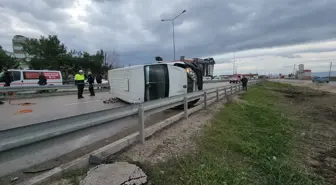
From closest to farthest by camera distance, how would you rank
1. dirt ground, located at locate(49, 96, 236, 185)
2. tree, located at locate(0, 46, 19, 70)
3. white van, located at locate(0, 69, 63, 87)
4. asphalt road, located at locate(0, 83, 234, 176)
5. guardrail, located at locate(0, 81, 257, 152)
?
guardrail, located at locate(0, 81, 257, 152)
asphalt road, located at locate(0, 83, 234, 176)
dirt ground, located at locate(49, 96, 236, 185)
white van, located at locate(0, 69, 63, 87)
tree, located at locate(0, 46, 19, 70)

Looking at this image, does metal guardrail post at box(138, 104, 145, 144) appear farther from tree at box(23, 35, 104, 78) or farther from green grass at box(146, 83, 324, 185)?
tree at box(23, 35, 104, 78)

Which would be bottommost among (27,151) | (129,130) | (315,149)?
(315,149)

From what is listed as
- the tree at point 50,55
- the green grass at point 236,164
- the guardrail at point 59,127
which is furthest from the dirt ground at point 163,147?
the tree at point 50,55

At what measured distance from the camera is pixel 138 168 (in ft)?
8.46

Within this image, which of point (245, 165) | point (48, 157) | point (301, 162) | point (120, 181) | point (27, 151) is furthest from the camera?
point (301, 162)

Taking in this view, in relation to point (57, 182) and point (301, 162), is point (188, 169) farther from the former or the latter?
point (301, 162)

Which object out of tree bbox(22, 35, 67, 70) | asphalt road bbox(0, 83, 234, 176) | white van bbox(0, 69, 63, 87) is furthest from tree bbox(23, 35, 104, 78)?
asphalt road bbox(0, 83, 234, 176)

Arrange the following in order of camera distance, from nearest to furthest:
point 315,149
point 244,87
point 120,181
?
point 120,181 → point 315,149 → point 244,87

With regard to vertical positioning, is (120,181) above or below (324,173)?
above

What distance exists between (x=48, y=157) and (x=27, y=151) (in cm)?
160

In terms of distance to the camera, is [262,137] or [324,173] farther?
[262,137]

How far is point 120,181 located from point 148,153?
1.05 meters

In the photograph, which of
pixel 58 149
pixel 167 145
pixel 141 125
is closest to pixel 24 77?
pixel 58 149

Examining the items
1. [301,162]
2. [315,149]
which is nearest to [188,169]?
[301,162]
